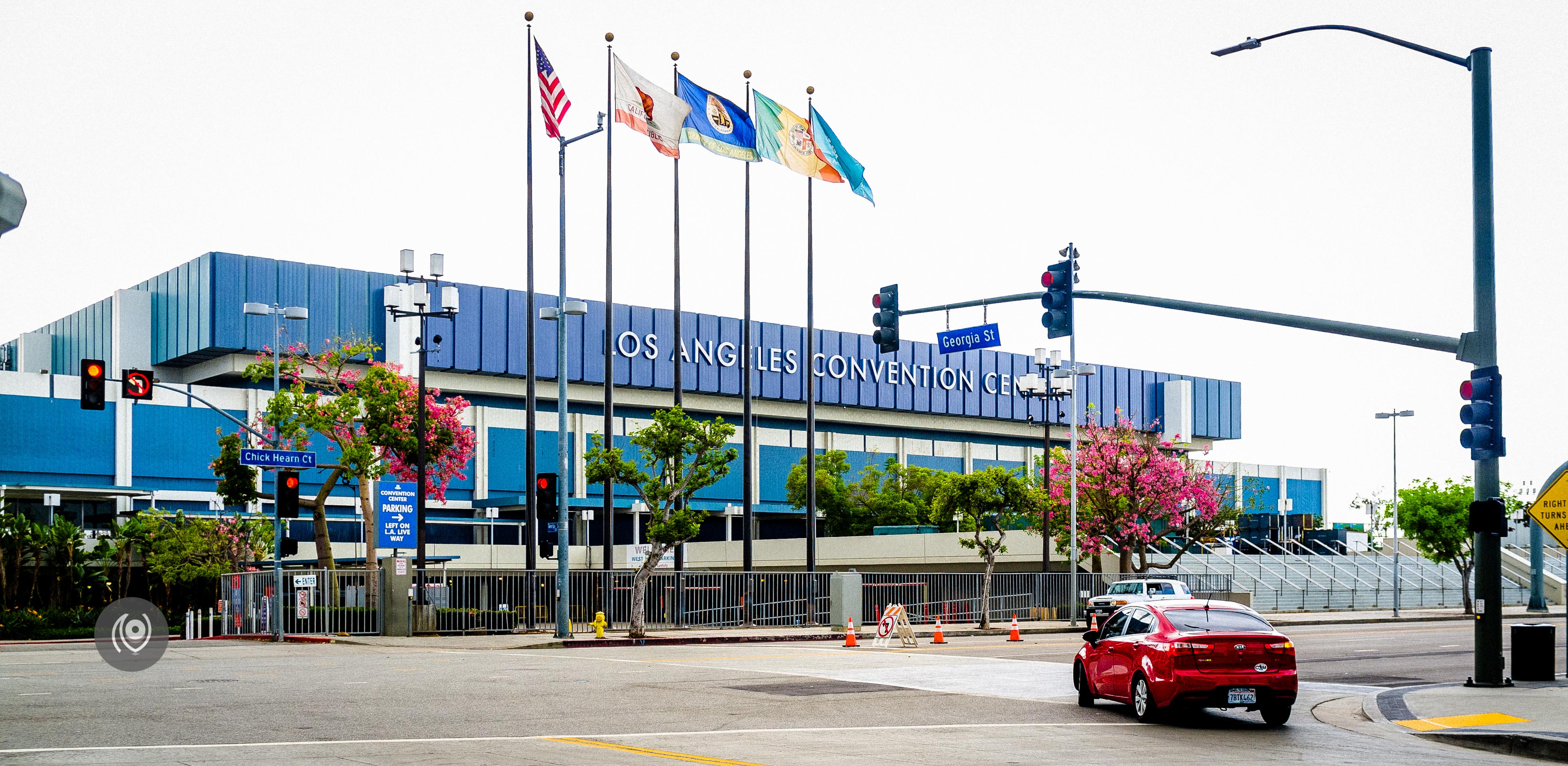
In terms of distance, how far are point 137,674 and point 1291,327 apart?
62.8 feet

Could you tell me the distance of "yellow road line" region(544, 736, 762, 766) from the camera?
12.8m

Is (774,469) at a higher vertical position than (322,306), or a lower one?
lower

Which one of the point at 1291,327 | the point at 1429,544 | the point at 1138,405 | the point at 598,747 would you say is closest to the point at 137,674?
the point at 598,747

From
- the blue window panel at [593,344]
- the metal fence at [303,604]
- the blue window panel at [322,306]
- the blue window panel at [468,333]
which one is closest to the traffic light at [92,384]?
the metal fence at [303,604]

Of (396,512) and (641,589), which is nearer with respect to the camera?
(641,589)

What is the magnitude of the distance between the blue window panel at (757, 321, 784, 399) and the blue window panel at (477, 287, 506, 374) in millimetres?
15437

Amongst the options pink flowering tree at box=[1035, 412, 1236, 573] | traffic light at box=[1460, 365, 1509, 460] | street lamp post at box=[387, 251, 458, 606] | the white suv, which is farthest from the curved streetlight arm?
pink flowering tree at box=[1035, 412, 1236, 573]

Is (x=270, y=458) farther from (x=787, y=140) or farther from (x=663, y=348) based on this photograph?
(x=663, y=348)

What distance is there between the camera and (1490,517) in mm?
21109

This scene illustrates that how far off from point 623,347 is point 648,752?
63918 mm

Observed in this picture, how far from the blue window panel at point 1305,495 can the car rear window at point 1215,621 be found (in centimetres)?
9546

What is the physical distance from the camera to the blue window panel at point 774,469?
84250 millimetres

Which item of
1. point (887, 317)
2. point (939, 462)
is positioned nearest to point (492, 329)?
point (939, 462)

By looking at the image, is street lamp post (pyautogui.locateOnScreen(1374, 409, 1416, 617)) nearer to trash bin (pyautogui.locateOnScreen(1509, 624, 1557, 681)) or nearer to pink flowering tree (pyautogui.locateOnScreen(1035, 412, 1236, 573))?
pink flowering tree (pyautogui.locateOnScreen(1035, 412, 1236, 573))
